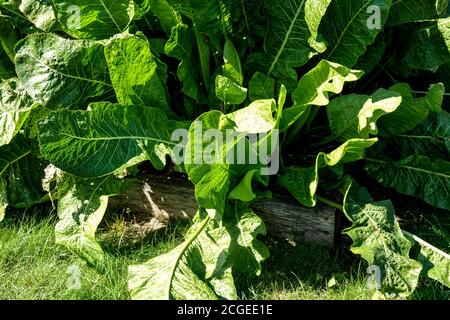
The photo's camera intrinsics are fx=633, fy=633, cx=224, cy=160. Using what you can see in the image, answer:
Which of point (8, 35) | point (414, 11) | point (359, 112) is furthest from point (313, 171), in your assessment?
point (8, 35)

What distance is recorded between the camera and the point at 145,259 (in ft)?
8.61

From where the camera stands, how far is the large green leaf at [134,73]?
7.75 ft

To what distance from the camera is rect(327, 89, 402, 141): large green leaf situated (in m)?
2.24

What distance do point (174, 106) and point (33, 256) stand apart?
88cm

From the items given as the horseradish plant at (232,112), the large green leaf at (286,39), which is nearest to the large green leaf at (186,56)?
the horseradish plant at (232,112)

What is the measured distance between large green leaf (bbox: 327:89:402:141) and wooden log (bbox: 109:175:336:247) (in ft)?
1.09

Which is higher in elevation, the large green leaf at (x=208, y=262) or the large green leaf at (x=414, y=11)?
the large green leaf at (x=414, y=11)

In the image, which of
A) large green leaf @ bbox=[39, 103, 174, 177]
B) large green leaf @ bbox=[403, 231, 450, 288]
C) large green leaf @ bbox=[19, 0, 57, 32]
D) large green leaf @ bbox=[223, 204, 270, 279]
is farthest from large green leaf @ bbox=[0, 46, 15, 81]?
large green leaf @ bbox=[403, 231, 450, 288]

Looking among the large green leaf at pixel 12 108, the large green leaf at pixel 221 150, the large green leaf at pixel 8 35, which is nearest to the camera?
the large green leaf at pixel 221 150

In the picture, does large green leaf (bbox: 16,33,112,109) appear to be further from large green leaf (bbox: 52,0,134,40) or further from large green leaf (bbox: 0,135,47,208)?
large green leaf (bbox: 0,135,47,208)

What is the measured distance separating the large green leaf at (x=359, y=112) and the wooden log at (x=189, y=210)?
1.09 ft

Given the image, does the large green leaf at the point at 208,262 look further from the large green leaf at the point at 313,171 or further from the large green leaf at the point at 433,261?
the large green leaf at the point at 433,261

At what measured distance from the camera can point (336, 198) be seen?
265 centimetres

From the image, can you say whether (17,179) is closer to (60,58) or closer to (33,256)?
(33,256)
